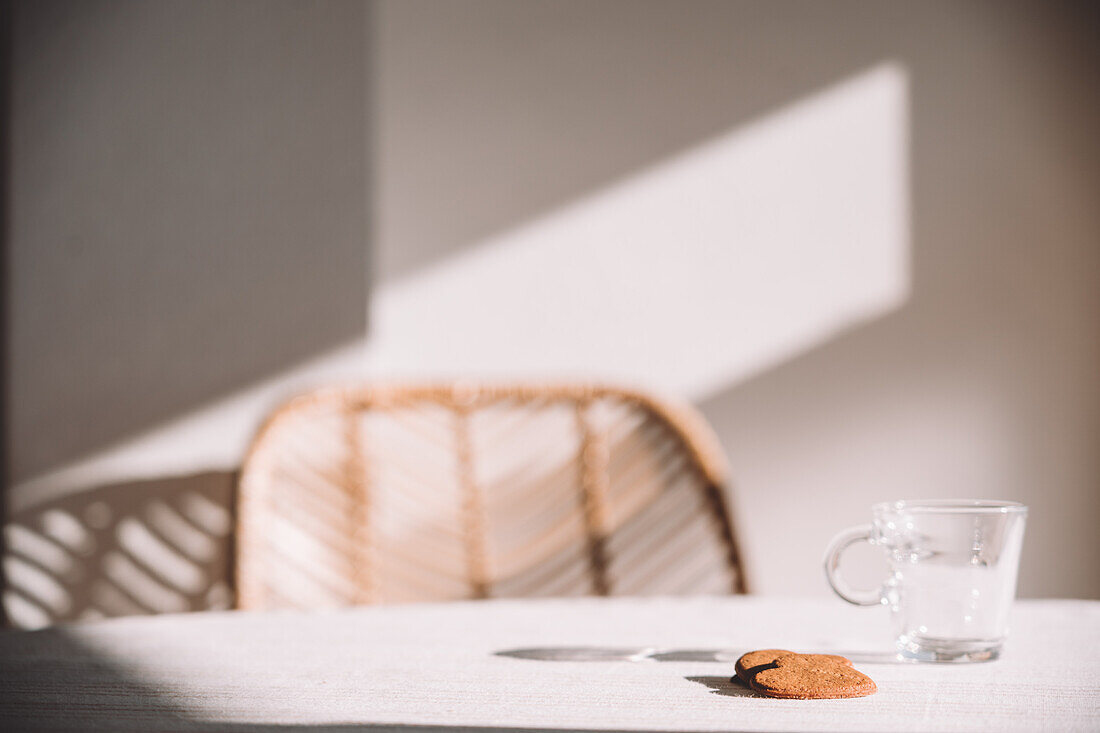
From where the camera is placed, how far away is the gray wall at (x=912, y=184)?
4.63ft

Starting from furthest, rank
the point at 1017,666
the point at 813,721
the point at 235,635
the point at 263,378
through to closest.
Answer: the point at 263,378
the point at 235,635
the point at 1017,666
the point at 813,721

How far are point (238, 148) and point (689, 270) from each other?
2.29 ft

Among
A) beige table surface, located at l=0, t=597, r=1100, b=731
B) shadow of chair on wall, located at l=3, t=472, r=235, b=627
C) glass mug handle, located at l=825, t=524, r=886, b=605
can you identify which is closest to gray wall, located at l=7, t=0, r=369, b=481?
shadow of chair on wall, located at l=3, t=472, r=235, b=627

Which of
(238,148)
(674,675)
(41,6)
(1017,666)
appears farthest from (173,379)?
(1017,666)

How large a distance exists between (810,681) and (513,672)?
0.52 ft

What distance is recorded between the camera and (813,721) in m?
0.40

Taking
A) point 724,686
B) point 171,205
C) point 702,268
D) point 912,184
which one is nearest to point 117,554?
point 171,205

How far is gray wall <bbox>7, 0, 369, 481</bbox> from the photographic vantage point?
1.34 metres

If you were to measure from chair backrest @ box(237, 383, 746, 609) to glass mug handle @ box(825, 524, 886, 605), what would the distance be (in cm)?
43

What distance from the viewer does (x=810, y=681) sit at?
433 mm

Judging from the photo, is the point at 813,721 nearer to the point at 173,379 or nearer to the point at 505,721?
the point at 505,721

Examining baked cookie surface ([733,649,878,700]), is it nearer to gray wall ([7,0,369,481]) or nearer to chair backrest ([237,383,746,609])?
chair backrest ([237,383,746,609])

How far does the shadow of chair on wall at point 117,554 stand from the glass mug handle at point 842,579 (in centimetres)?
100

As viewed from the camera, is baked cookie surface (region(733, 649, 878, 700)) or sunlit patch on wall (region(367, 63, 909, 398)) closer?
baked cookie surface (region(733, 649, 878, 700))
